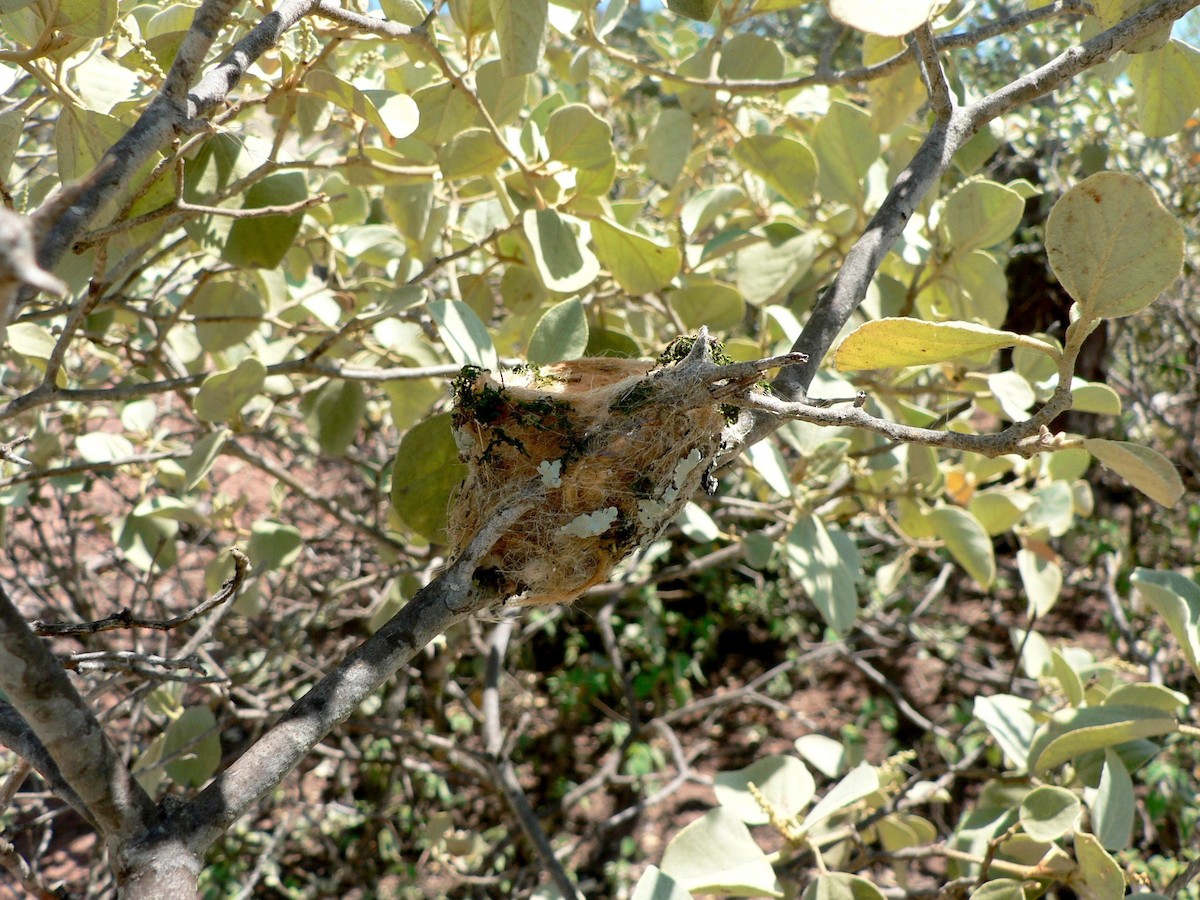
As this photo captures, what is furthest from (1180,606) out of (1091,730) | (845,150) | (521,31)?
(521,31)

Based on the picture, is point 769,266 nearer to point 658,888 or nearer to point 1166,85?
point 1166,85

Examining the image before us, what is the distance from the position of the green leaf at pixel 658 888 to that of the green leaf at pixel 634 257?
81 centimetres

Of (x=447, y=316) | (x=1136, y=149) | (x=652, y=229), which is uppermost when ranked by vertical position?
(x=447, y=316)

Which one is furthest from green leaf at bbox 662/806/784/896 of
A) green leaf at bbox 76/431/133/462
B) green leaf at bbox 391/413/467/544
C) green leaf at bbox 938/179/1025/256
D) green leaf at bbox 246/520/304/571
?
green leaf at bbox 76/431/133/462

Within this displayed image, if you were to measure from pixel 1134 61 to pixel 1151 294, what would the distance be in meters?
0.71

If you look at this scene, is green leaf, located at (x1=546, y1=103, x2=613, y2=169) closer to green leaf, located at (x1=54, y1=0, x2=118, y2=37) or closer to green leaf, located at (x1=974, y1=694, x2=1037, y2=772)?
green leaf, located at (x1=54, y1=0, x2=118, y2=37)

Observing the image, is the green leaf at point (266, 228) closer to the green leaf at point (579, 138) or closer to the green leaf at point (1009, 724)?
the green leaf at point (579, 138)

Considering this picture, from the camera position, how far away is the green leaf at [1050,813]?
1182mm

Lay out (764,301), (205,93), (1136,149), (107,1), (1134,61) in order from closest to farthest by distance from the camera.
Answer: (205,93)
(107,1)
(1134,61)
(764,301)
(1136,149)

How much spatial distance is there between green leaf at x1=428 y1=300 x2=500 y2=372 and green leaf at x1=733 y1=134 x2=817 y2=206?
2.04ft

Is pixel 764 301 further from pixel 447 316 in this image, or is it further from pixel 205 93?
pixel 205 93

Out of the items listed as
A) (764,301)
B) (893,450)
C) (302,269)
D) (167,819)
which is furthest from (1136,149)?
(167,819)

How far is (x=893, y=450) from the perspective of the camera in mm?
1647

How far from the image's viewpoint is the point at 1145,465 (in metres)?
0.85
